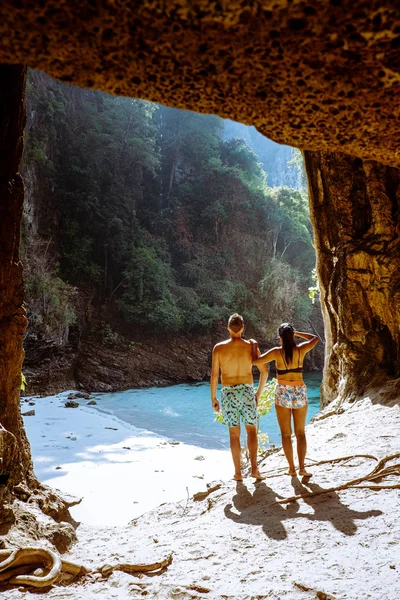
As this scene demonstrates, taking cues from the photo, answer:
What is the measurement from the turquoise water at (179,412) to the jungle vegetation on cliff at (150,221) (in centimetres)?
398

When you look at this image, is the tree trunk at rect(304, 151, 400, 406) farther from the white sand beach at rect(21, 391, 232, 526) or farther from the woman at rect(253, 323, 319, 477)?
the white sand beach at rect(21, 391, 232, 526)

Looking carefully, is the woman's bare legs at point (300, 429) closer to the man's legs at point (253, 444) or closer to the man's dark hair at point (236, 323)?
the man's legs at point (253, 444)

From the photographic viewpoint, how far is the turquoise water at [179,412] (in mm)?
11625

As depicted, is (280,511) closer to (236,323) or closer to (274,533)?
(274,533)

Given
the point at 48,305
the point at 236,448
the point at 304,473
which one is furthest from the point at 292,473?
the point at 48,305

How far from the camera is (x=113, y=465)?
7574 millimetres

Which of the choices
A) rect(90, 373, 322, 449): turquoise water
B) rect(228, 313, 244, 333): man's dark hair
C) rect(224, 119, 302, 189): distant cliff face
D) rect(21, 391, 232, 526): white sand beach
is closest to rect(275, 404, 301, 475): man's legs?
rect(228, 313, 244, 333): man's dark hair

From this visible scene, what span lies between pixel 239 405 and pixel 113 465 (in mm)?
4564

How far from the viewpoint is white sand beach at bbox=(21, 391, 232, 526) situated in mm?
5829

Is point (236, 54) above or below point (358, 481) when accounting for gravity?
above

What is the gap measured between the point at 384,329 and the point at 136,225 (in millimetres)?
20010

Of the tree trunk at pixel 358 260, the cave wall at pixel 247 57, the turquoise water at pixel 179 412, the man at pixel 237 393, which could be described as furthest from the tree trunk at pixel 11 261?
the turquoise water at pixel 179 412

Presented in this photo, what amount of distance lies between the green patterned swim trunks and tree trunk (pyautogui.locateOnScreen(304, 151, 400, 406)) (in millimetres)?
2822

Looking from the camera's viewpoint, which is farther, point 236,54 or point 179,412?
point 179,412
